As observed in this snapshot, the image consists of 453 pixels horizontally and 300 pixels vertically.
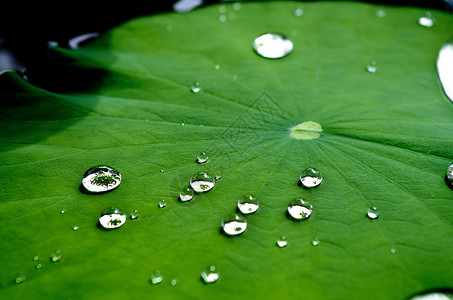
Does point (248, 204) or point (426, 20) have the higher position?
point (426, 20)

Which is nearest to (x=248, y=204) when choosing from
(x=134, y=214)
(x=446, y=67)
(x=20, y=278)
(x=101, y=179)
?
(x=134, y=214)

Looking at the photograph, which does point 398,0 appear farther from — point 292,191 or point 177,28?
point 292,191

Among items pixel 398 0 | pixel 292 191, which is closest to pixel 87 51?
pixel 292 191

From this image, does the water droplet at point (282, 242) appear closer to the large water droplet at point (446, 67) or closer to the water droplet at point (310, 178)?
the water droplet at point (310, 178)

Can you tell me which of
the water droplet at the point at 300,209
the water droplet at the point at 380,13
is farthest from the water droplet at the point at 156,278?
the water droplet at the point at 380,13

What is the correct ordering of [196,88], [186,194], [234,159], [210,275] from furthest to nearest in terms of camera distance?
1. [196,88]
2. [234,159]
3. [186,194]
4. [210,275]

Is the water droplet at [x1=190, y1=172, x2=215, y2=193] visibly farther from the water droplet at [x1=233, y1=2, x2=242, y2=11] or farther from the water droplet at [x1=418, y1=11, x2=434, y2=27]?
the water droplet at [x1=418, y1=11, x2=434, y2=27]

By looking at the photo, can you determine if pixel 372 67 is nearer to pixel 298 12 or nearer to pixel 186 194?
pixel 298 12
